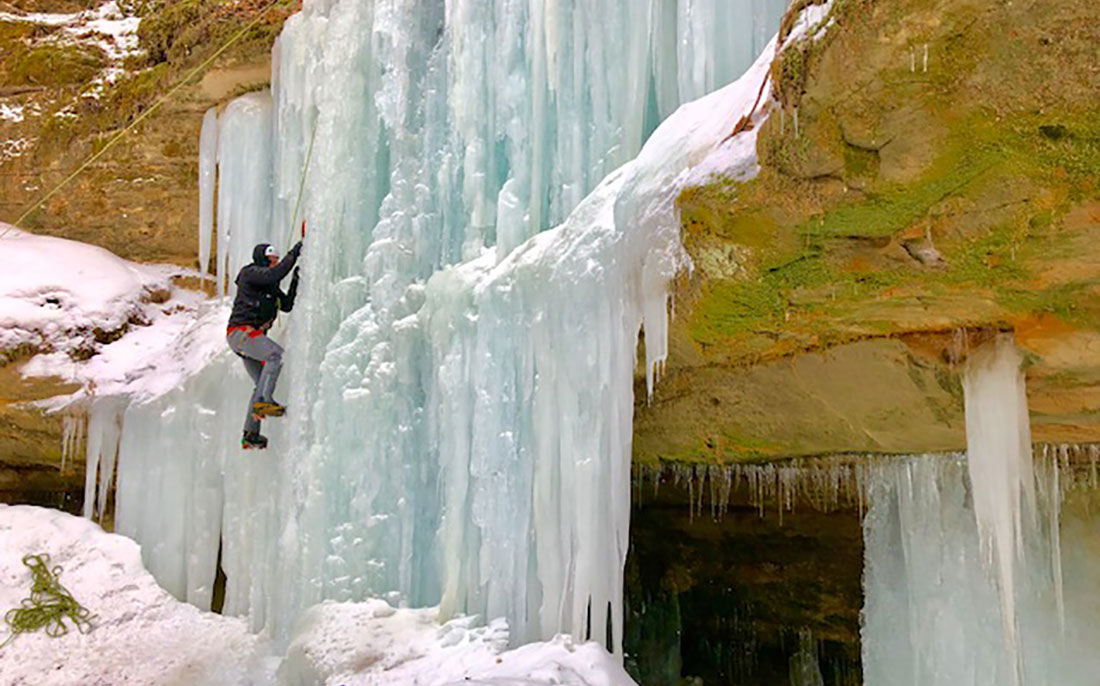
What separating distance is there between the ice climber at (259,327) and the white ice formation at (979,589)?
4287 mm

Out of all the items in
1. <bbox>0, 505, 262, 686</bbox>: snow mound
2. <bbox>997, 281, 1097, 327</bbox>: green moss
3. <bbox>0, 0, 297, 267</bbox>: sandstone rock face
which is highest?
<bbox>0, 0, 297, 267</bbox>: sandstone rock face

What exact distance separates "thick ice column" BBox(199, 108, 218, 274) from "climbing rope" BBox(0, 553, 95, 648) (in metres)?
3.36

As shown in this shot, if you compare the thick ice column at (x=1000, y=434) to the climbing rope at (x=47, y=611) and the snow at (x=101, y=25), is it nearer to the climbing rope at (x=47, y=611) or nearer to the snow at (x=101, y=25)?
the climbing rope at (x=47, y=611)

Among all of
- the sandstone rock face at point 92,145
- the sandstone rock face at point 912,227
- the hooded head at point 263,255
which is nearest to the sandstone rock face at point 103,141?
the sandstone rock face at point 92,145

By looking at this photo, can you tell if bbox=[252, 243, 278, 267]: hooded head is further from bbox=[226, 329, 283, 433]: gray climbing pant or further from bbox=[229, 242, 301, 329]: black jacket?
bbox=[226, 329, 283, 433]: gray climbing pant

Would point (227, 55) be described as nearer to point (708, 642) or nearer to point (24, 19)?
point (24, 19)

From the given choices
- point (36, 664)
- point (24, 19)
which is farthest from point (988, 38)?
point (24, 19)

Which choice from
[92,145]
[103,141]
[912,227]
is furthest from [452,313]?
[92,145]

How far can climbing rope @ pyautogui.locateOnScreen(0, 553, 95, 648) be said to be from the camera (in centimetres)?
787

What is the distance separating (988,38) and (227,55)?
282 inches

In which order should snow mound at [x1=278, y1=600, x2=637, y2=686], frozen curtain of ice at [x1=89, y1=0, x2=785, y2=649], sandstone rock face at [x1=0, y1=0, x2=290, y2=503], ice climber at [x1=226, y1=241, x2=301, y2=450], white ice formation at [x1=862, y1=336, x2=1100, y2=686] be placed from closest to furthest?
snow mound at [x1=278, y1=600, x2=637, y2=686], frozen curtain of ice at [x1=89, y1=0, x2=785, y2=649], white ice formation at [x1=862, y1=336, x2=1100, y2=686], ice climber at [x1=226, y1=241, x2=301, y2=450], sandstone rock face at [x1=0, y1=0, x2=290, y2=503]

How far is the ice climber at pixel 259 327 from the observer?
704 centimetres

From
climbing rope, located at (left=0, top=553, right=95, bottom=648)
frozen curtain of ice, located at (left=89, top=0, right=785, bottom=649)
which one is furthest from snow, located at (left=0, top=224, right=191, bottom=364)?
climbing rope, located at (left=0, top=553, right=95, bottom=648)

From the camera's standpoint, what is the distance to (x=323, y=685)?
5957 millimetres
